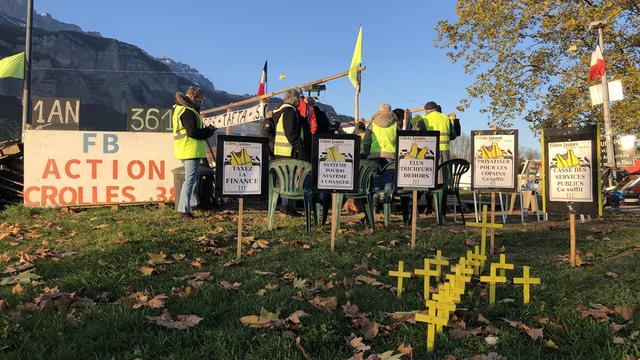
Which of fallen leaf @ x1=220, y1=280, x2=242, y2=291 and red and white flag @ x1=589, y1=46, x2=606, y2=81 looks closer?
fallen leaf @ x1=220, y1=280, x2=242, y2=291

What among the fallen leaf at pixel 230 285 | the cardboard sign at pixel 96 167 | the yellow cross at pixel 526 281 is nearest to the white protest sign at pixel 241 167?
the fallen leaf at pixel 230 285

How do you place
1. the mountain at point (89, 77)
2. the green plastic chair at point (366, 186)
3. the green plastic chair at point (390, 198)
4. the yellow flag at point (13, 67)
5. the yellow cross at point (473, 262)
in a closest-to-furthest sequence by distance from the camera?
the yellow cross at point (473, 262)
the green plastic chair at point (366, 186)
the green plastic chair at point (390, 198)
the yellow flag at point (13, 67)
the mountain at point (89, 77)

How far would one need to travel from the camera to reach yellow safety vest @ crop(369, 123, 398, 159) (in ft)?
24.9

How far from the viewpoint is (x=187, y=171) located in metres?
7.57

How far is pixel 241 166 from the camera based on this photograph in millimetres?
5363

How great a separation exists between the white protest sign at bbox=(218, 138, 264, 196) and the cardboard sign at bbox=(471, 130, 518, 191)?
2813 mm

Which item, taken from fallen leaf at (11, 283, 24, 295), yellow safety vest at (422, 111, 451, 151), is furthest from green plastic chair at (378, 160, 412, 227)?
fallen leaf at (11, 283, 24, 295)

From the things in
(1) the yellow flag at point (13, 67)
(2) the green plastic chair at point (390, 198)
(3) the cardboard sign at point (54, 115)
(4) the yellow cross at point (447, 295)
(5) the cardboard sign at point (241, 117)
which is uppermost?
(1) the yellow flag at point (13, 67)

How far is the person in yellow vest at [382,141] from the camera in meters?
7.55

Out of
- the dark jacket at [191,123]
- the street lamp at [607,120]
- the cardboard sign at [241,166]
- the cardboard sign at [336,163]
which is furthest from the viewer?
the street lamp at [607,120]

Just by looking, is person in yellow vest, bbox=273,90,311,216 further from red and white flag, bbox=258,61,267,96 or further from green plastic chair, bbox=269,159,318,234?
red and white flag, bbox=258,61,267,96

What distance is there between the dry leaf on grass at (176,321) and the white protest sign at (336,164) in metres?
2.70

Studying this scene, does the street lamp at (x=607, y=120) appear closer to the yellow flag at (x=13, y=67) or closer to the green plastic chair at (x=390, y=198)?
the green plastic chair at (x=390, y=198)

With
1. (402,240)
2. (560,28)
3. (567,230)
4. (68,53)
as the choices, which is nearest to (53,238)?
(402,240)
